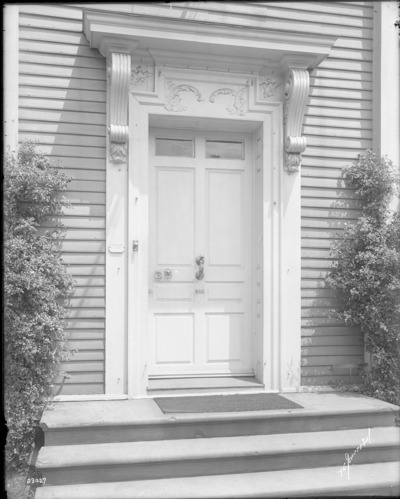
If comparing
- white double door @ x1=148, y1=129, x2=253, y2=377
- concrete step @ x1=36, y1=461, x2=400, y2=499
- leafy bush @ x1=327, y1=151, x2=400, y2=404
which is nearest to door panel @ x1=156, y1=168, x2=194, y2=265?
white double door @ x1=148, y1=129, x2=253, y2=377

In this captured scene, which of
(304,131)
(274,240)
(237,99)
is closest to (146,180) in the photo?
(237,99)

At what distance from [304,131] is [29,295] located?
263 cm

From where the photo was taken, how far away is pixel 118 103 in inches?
166

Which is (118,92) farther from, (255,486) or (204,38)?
(255,486)

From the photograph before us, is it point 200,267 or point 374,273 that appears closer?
point 374,273

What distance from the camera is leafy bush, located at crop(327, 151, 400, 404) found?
440cm

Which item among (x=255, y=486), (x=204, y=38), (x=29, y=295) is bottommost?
(x=255, y=486)

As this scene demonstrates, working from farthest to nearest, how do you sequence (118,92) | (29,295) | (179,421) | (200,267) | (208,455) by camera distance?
(200,267), (118,92), (29,295), (179,421), (208,455)

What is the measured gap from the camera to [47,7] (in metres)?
4.19

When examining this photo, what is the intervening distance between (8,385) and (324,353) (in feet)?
8.40

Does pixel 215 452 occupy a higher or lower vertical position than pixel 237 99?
lower

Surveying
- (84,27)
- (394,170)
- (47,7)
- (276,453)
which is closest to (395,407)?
(276,453)

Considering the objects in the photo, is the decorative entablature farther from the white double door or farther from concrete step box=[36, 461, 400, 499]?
concrete step box=[36, 461, 400, 499]

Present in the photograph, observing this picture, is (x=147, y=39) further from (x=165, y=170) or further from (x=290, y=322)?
(x=290, y=322)
